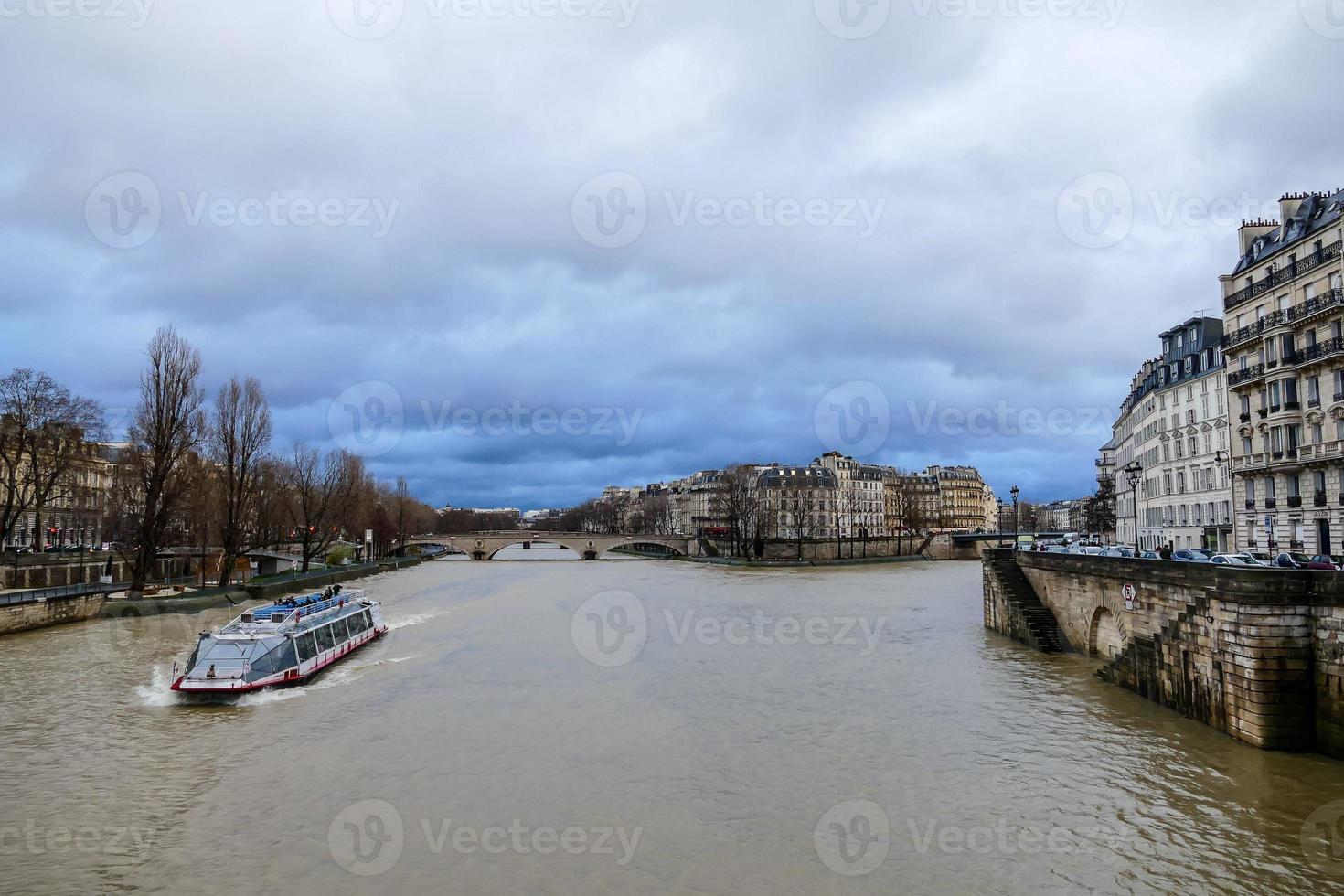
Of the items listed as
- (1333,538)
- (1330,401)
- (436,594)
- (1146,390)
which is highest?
(1146,390)

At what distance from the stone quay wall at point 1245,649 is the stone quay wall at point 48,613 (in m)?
38.7

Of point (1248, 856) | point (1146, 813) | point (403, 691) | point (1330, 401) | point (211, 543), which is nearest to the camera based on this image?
point (1248, 856)

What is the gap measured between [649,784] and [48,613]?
32139mm

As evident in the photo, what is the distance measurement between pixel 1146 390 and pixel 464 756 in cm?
5215

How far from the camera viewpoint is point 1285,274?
3206 cm

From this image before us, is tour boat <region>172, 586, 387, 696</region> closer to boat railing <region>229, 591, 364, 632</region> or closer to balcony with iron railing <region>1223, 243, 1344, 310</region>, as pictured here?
boat railing <region>229, 591, 364, 632</region>

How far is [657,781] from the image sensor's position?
15055 mm

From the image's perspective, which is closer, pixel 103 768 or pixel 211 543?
pixel 103 768

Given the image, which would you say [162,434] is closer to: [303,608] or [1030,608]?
[303,608]

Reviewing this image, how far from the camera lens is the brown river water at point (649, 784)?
444 inches

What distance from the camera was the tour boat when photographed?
21.4 metres

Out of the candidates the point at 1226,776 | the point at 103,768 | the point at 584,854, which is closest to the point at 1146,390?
the point at 1226,776

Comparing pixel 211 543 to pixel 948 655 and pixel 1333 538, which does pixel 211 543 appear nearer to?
pixel 948 655

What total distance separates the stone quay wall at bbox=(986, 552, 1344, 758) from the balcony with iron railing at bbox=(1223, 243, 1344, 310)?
17.7m
